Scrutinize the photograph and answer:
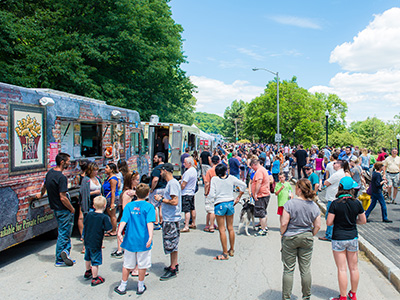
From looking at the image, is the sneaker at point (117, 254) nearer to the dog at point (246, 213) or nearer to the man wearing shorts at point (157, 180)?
the man wearing shorts at point (157, 180)

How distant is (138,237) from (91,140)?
446 cm

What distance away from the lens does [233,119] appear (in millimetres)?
110438

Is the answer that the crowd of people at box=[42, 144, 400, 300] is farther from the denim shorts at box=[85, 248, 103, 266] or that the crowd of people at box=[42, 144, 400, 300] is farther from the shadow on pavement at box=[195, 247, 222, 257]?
the shadow on pavement at box=[195, 247, 222, 257]

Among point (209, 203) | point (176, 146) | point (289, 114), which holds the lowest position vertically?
point (209, 203)

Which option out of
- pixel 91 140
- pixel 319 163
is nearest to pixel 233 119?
pixel 319 163

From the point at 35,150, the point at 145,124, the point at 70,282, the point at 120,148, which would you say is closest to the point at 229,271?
the point at 70,282

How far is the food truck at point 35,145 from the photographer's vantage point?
5.53 meters

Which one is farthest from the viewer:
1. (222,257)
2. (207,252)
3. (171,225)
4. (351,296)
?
(207,252)

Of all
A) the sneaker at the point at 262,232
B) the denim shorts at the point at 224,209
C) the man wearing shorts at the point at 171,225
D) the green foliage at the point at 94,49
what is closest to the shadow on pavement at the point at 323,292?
the denim shorts at the point at 224,209

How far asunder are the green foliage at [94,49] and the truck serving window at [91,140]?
29.7 feet

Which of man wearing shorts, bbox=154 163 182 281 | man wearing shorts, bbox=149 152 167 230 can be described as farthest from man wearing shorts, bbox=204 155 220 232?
man wearing shorts, bbox=154 163 182 281

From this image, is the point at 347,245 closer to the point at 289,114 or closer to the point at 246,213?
the point at 246,213

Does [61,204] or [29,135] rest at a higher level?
[29,135]

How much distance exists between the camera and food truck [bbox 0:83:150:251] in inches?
218
